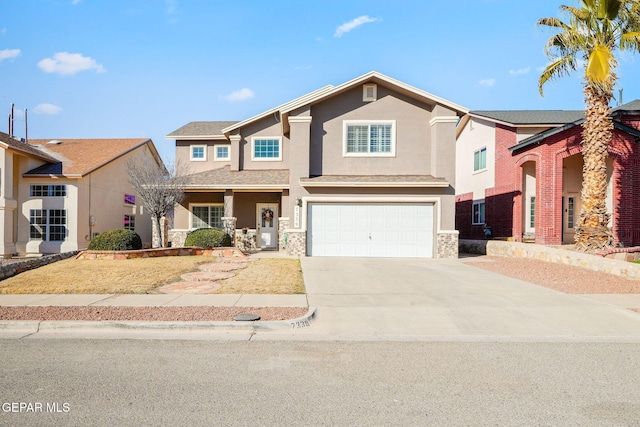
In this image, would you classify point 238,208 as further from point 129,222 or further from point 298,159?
point 129,222

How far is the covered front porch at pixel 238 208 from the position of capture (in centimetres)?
1966

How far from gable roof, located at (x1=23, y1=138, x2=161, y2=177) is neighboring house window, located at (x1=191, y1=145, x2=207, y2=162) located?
4514 mm

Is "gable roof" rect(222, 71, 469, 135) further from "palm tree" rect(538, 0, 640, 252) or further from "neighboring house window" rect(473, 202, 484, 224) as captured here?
"neighboring house window" rect(473, 202, 484, 224)

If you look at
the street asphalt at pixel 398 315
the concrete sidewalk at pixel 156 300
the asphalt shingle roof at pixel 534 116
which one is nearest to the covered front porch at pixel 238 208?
the street asphalt at pixel 398 315

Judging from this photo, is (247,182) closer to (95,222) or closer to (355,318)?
(95,222)

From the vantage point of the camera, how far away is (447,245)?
1747 centimetres

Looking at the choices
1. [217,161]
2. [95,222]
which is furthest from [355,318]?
[95,222]

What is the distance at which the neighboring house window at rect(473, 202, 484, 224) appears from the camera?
24608 mm

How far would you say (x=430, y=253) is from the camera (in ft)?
58.2

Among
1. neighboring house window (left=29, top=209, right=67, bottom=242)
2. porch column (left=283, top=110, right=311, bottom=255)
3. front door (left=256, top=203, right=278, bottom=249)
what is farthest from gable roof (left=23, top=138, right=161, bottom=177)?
porch column (left=283, top=110, right=311, bottom=255)

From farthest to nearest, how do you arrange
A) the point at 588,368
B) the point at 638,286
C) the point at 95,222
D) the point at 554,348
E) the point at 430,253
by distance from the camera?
the point at 95,222 → the point at 430,253 → the point at 638,286 → the point at 554,348 → the point at 588,368

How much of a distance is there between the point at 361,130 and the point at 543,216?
877 centimetres

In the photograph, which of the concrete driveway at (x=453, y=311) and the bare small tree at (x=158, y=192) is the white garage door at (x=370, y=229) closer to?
the concrete driveway at (x=453, y=311)

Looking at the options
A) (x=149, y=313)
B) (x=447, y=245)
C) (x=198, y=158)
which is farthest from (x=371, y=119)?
(x=149, y=313)
